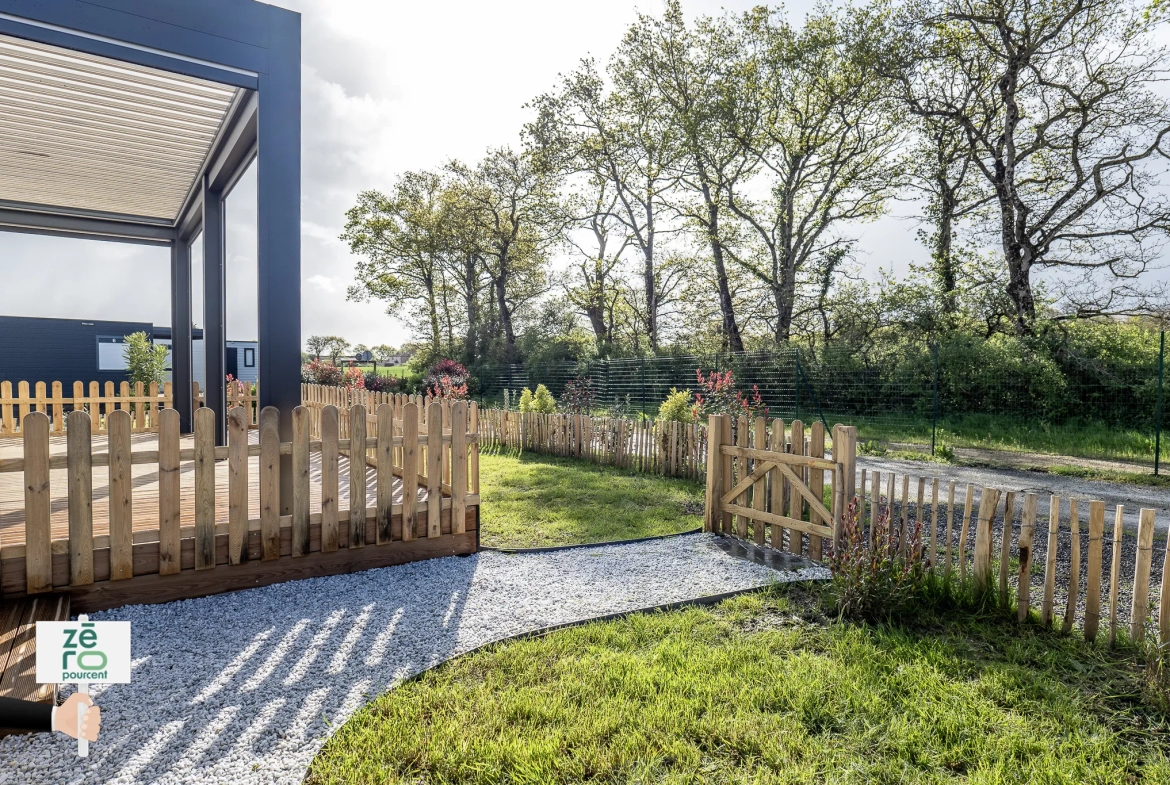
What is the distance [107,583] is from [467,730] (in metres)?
2.64

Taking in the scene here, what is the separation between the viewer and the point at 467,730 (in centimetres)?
244

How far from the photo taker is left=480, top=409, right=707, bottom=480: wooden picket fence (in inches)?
335

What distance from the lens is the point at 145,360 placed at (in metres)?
12.9

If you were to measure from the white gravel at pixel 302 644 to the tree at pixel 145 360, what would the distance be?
11.1 m

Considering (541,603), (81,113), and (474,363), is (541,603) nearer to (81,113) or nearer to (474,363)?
(81,113)


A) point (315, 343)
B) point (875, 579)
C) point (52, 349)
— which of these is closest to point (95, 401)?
point (875, 579)

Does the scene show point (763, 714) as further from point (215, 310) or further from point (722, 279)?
point (722, 279)

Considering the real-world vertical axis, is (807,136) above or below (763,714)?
above

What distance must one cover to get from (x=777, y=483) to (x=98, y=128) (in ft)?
24.7

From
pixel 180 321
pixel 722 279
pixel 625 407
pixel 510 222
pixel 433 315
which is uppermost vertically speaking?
pixel 510 222

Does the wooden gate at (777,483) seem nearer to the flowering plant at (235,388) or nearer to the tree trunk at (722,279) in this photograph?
the flowering plant at (235,388)

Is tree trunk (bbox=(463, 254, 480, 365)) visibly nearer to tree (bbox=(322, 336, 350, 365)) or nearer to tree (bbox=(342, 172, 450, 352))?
tree (bbox=(342, 172, 450, 352))

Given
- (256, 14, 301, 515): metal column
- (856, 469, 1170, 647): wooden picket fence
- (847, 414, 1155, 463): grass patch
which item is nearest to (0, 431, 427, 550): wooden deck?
(256, 14, 301, 515): metal column

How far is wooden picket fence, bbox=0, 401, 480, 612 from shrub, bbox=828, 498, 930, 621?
9.24 feet
